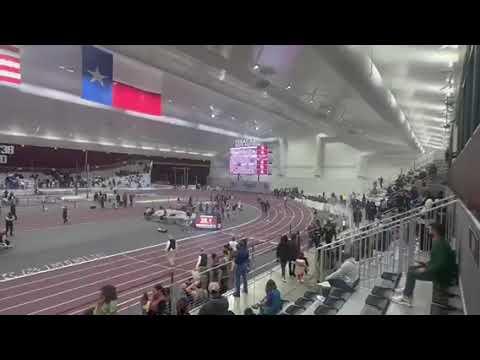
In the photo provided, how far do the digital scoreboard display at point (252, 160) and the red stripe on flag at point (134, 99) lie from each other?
1288cm

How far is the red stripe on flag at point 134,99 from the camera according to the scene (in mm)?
7859

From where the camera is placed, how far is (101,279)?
978 centimetres

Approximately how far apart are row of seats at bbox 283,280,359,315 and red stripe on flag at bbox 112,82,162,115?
6314 mm

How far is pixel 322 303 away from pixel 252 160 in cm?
1706

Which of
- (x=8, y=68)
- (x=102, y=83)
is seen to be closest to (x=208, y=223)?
(x=102, y=83)

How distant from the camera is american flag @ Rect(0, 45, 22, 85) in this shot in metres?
7.24

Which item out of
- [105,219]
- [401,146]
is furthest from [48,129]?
[401,146]

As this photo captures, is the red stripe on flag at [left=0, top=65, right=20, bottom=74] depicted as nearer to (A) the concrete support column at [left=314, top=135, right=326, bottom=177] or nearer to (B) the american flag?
(B) the american flag

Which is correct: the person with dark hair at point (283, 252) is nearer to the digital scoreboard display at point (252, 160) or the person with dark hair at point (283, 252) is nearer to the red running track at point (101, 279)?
the red running track at point (101, 279)

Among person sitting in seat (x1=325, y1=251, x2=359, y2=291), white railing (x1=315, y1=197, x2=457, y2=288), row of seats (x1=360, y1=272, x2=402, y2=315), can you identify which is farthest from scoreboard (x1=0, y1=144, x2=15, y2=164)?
row of seats (x1=360, y1=272, x2=402, y2=315)

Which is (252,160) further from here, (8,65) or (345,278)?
(345,278)

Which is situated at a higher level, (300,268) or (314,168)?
(314,168)

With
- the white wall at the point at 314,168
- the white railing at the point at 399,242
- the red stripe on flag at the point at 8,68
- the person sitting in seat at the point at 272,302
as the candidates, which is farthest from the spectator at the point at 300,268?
the white wall at the point at 314,168
